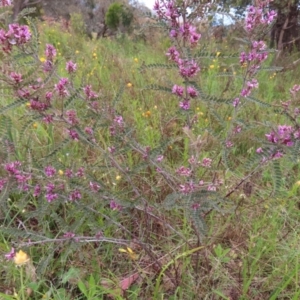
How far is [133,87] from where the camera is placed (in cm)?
302

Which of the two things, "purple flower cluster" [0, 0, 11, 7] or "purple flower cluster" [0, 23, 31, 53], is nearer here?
"purple flower cluster" [0, 23, 31, 53]

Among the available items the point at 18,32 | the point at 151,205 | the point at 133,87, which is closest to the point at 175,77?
the point at 133,87

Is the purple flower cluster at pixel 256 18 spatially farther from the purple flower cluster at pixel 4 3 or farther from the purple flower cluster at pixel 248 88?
the purple flower cluster at pixel 4 3

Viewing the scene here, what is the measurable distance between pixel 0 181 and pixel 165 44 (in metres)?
4.00

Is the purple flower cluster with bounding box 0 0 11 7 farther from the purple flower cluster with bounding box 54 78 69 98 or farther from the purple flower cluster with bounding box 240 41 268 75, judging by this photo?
the purple flower cluster with bounding box 240 41 268 75

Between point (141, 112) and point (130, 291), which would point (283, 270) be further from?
point (141, 112)

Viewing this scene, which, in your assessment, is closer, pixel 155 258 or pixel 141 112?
pixel 155 258

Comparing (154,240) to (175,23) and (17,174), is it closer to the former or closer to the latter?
(17,174)

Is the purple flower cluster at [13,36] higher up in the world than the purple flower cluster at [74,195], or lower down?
higher up

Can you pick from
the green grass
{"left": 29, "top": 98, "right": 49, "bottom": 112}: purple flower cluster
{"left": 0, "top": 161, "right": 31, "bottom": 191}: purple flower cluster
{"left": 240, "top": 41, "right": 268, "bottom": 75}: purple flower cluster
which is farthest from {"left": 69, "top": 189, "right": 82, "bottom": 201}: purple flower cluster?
{"left": 240, "top": 41, "right": 268, "bottom": 75}: purple flower cluster

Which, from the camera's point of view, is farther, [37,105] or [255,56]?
[255,56]

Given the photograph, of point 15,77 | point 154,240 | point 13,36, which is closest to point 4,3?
point 13,36

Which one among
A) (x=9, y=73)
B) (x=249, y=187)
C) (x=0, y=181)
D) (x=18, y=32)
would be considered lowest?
(x=249, y=187)

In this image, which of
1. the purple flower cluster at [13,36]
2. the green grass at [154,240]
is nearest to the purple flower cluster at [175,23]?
the green grass at [154,240]
